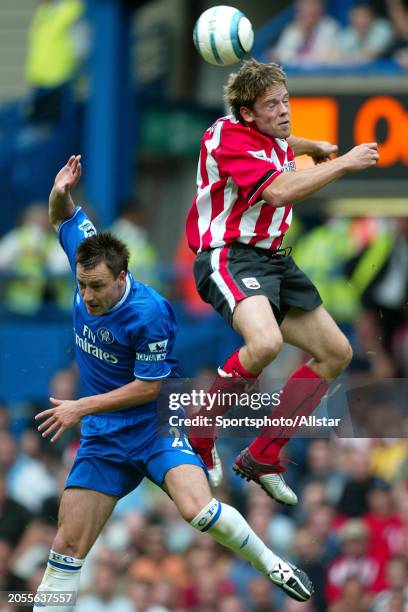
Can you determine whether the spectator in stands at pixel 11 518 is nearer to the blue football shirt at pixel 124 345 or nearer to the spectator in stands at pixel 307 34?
the blue football shirt at pixel 124 345

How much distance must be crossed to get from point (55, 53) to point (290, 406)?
26.4ft

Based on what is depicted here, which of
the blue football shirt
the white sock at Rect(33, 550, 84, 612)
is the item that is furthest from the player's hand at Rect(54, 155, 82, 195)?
the white sock at Rect(33, 550, 84, 612)

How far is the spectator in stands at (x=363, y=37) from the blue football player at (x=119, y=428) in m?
4.65

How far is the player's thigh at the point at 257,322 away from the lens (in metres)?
7.98

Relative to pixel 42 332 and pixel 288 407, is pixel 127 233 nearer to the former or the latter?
pixel 42 332

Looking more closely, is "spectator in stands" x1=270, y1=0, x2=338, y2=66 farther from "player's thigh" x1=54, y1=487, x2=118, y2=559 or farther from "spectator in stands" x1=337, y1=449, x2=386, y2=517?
"player's thigh" x1=54, y1=487, x2=118, y2=559

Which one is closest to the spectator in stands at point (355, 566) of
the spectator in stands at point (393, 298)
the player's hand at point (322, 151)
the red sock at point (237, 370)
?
the spectator in stands at point (393, 298)

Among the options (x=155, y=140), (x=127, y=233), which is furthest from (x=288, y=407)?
(x=155, y=140)

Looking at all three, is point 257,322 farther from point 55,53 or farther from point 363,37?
point 55,53

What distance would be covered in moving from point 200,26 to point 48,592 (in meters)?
3.07

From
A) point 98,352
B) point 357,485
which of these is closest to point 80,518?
point 98,352

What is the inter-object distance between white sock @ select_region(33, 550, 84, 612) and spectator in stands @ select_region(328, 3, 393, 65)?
18.1 ft

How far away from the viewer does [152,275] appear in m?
13.0

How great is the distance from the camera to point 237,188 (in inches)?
321
